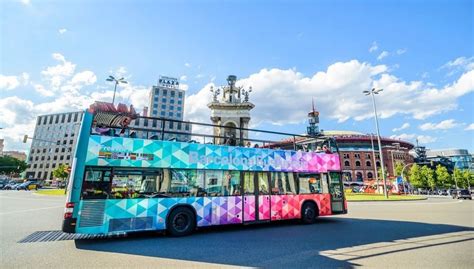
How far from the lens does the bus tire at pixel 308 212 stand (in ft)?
36.0

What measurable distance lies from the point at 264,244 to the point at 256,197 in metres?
2.90

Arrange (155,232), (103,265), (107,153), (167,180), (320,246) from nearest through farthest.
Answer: (103,265) < (320,246) < (107,153) < (167,180) < (155,232)

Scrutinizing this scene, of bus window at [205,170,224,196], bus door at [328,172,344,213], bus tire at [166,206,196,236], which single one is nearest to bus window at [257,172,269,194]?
bus window at [205,170,224,196]

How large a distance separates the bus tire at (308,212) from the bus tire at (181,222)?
16.7 feet

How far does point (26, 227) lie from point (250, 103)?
116 ft

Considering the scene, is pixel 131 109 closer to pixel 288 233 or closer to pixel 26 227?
pixel 26 227

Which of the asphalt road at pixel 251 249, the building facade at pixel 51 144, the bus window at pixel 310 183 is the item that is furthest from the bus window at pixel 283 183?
the building facade at pixel 51 144

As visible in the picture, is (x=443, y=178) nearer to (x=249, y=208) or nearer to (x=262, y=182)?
(x=262, y=182)

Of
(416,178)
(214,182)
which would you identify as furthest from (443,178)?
(214,182)

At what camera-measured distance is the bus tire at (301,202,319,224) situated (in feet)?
36.0

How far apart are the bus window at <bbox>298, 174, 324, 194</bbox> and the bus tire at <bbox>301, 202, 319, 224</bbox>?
0.60 m

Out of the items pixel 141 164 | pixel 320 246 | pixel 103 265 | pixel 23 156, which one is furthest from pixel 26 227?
pixel 23 156

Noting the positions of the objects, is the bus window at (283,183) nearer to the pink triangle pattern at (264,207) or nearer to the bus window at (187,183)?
the pink triangle pattern at (264,207)

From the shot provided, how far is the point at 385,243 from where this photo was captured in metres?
7.29
